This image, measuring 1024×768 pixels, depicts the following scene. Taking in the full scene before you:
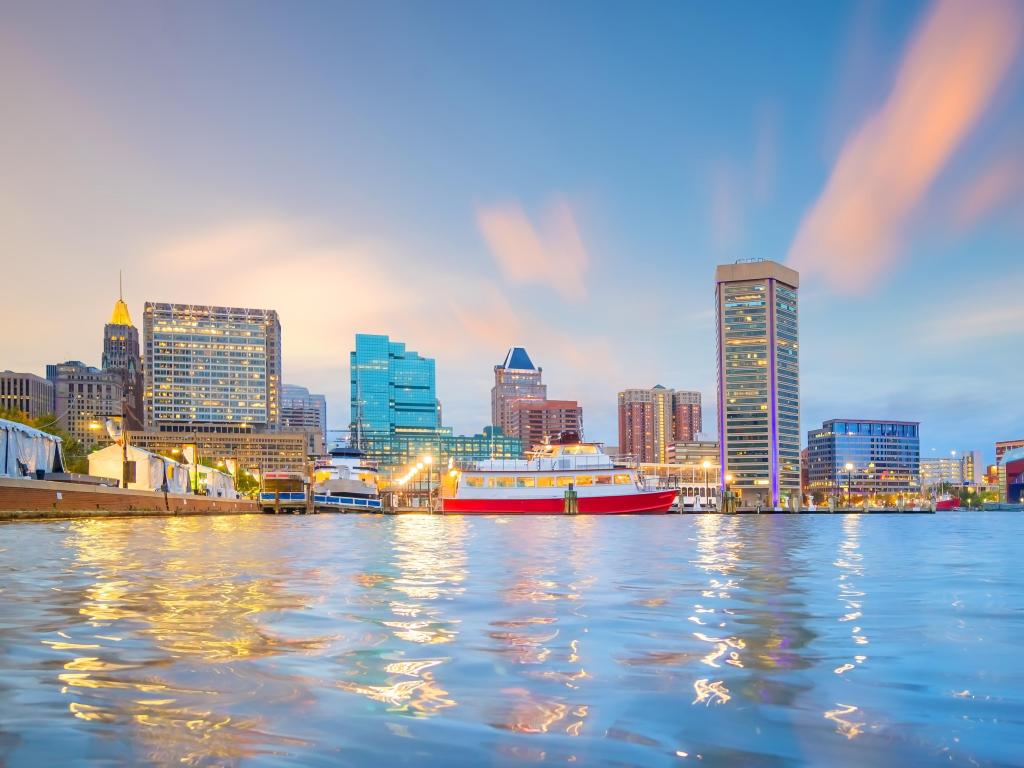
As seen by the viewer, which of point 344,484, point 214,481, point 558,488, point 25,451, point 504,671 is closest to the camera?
point 504,671

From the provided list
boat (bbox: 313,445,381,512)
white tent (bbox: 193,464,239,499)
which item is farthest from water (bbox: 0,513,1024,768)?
boat (bbox: 313,445,381,512)

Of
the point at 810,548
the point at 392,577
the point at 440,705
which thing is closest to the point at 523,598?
the point at 392,577

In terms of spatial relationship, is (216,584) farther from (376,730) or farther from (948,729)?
(948,729)

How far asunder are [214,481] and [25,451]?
191 ft

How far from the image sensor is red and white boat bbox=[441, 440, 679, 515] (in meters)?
→ 85.6

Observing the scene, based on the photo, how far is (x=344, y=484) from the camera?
107312 millimetres

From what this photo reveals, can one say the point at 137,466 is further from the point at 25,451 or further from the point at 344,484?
the point at 344,484

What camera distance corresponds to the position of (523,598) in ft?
44.0

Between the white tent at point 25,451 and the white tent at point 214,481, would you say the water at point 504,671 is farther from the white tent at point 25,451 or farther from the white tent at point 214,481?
the white tent at point 214,481

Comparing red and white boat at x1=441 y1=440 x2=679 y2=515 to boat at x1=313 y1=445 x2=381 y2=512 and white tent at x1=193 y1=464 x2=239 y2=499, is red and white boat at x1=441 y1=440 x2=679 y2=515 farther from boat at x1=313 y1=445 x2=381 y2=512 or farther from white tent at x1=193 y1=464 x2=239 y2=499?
white tent at x1=193 y1=464 x2=239 y2=499

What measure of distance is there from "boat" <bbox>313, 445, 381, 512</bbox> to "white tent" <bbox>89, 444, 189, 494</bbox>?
26363mm

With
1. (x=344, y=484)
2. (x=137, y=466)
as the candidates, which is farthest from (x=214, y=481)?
(x=137, y=466)

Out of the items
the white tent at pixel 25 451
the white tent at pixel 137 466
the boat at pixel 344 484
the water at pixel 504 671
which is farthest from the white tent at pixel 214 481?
the water at pixel 504 671

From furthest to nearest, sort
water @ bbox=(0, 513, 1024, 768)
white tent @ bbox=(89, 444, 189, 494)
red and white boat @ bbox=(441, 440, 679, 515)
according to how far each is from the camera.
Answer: red and white boat @ bbox=(441, 440, 679, 515)
white tent @ bbox=(89, 444, 189, 494)
water @ bbox=(0, 513, 1024, 768)
